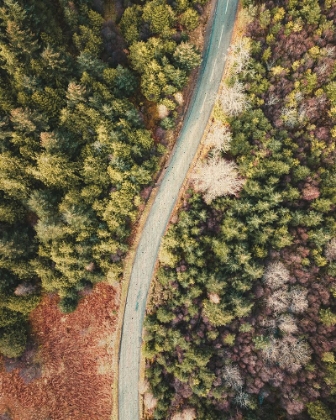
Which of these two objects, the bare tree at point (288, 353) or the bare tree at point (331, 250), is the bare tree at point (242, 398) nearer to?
the bare tree at point (288, 353)

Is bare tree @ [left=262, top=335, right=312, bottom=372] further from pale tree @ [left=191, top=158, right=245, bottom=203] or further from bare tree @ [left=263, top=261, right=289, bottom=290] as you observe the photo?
pale tree @ [left=191, top=158, right=245, bottom=203]

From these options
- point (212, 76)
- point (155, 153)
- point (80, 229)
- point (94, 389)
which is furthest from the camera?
point (212, 76)

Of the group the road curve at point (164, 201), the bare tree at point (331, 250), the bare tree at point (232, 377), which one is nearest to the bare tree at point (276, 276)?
the bare tree at point (331, 250)

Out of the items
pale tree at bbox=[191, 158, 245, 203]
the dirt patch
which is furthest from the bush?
pale tree at bbox=[191, 158, 245, 203]

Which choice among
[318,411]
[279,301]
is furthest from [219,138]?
[318,411]

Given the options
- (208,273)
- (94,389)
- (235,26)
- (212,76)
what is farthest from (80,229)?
(235,26)

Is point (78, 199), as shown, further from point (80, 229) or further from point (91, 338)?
point (91, 338)

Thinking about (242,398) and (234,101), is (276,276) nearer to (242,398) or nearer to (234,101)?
(242,398)
